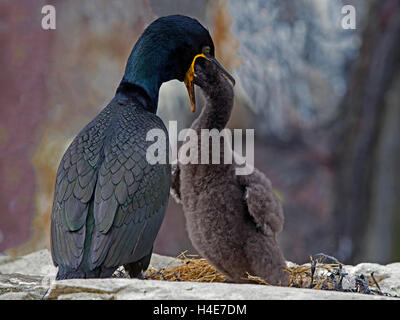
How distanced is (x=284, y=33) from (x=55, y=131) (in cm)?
133

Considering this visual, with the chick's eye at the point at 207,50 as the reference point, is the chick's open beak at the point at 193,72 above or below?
below

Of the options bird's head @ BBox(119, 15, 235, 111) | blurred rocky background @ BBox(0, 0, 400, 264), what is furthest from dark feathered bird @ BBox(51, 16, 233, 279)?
blurred rocky background @ BBox(0, 0, 400, 264)

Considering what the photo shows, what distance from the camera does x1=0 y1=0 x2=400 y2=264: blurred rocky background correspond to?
3.24 m

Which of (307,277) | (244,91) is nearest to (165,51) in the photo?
(307,277)

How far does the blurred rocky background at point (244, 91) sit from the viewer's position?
3.24 meters

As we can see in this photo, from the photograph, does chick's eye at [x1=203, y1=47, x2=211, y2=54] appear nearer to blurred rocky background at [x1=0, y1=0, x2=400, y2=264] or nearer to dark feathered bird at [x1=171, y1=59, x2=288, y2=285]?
dark feathered bird at [x1=171, y1=59, x2=288, y2=285]

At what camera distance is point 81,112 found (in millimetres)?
3244

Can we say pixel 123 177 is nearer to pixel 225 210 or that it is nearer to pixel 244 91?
pixel 225 210

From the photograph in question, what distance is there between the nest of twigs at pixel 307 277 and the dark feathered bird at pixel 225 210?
57 millimetres

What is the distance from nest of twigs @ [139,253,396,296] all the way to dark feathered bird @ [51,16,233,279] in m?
0.36

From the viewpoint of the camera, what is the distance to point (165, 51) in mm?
1706

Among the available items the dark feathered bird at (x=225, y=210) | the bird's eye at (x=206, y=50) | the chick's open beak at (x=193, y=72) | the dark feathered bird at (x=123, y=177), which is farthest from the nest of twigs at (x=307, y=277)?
the bird's eye at (x=206, y=50)

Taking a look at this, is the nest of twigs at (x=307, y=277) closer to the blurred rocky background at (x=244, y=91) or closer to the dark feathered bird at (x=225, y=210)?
the dark feathered bird at (x=225, y=210)

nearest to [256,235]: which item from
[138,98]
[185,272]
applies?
[185,272]
